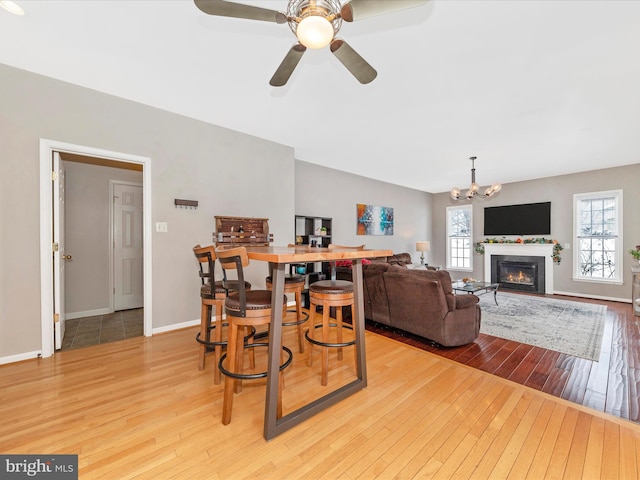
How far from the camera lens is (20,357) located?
2477 mm

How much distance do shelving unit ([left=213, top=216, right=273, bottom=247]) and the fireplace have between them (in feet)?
20.1

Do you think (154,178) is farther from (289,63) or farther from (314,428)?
(314,428)

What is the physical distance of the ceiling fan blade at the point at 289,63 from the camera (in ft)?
5.31

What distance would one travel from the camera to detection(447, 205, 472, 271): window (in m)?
7.74

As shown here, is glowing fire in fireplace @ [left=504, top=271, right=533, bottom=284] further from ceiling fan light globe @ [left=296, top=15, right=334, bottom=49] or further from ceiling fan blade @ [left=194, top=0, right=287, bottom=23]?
ceiling fan blade @ [left=194, top=0, right=287, bottom=23]

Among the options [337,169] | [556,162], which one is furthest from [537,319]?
[337,169]

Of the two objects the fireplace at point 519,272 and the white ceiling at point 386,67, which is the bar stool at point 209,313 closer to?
the white ceiling at point 386,67

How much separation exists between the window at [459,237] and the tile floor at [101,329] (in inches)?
309

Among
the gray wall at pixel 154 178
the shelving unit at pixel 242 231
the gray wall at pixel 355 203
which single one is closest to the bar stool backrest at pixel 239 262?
the shelving unit at pixel 242 231

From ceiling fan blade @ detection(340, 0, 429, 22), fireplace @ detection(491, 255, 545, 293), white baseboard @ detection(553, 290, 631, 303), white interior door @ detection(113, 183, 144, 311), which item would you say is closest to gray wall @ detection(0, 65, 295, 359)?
white interior door @ detection(113, 183, 144, 311)

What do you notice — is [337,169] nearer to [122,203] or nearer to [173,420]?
[122,203]

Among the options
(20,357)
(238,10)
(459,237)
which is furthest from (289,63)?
(459,237)

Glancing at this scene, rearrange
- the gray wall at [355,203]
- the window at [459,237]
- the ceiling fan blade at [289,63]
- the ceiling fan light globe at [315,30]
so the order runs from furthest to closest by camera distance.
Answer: the window at [459,237], the gray wall at [355,203], the ceiling fan blade at [289,63], the ceiling fan light globe at [315,30]

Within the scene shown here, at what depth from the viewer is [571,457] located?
4.67 feet
